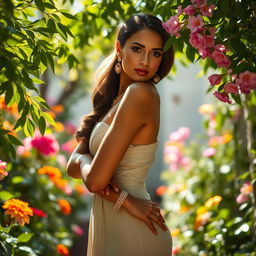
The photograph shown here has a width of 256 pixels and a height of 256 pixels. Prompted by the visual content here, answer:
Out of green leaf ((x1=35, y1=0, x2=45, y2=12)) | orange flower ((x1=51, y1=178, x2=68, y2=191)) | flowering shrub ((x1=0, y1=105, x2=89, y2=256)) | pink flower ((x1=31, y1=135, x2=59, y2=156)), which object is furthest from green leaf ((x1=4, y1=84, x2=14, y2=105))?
pink flower ((x1=31, y1=135, x2=59, y2=156))

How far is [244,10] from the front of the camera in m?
2.45

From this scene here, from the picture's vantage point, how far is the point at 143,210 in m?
2.48

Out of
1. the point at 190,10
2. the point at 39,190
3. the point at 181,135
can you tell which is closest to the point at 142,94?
the point at 190,10

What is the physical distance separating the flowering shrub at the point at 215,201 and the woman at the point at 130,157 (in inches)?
50.3

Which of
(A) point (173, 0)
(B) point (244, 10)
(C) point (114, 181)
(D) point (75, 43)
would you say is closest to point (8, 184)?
(D) point (75, 43)

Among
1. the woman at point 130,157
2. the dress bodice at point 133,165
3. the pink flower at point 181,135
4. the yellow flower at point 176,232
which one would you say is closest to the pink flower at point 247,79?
the woman at point 130,157

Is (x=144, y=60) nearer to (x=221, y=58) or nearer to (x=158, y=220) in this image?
(x=221, y=58)

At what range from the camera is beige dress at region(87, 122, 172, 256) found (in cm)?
247

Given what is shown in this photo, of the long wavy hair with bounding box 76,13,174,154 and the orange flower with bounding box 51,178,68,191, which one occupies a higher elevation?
the long wavy hair with bounding box 76,13,174,154

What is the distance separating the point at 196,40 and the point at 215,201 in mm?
2005

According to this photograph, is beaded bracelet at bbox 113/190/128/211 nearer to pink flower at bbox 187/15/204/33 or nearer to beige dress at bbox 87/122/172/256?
beige dress at bbox 87/122/172/256

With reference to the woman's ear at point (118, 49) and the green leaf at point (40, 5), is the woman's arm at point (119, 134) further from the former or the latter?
the green leaf at point (40, 5)

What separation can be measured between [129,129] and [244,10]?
68 centimetres

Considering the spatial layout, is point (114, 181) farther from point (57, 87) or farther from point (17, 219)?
point (57, 87)
